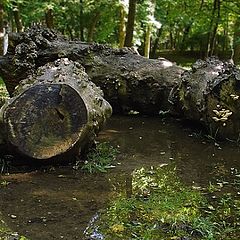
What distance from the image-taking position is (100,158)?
17.1 feet

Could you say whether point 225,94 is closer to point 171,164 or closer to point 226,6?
point 171,164

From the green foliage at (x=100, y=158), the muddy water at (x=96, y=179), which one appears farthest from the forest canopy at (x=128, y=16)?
the green foliage at (x=100, y=158)

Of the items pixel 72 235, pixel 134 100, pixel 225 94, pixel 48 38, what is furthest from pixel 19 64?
pixel 72 235

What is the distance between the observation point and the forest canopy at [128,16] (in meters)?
13.7

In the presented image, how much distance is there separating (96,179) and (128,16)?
8717 mm

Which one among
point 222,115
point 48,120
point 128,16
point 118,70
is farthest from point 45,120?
point 128,16

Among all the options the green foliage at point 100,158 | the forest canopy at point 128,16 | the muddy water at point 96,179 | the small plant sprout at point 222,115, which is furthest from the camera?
the forest canopy at point 128,16

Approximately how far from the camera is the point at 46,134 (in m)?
4.75

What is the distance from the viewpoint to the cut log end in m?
4.69

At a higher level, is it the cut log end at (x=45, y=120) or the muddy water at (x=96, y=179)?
the cut log end at (x=45, y=120)

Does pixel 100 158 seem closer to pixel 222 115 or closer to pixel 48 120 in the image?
pixel 48 120

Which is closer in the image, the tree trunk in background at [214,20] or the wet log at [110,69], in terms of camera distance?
the wet log at [110,69]

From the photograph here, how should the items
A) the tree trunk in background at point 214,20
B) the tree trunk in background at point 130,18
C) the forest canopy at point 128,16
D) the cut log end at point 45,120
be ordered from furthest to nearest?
the forest canopy at point 128,16
the tree trunk in background at point 214,20
the tree trunk in background at point 130,18
the cut log end at point 45,120

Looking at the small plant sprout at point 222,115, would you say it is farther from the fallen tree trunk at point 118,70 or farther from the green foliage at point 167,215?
the green foliage at point 167,215
